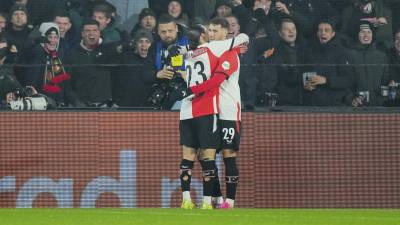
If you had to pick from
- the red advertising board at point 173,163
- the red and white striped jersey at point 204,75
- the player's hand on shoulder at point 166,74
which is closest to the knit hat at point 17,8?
the red advertising board at point 173,163

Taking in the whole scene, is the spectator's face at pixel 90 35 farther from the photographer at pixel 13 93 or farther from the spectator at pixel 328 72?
the spectator at pixel 328 72

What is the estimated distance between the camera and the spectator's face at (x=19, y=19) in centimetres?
1418

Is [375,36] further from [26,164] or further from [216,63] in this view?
[26,164]

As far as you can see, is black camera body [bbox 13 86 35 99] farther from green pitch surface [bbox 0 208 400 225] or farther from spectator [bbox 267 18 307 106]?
green pitch surface [bbox 0 208 400 225]

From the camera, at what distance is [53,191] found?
14344 mm

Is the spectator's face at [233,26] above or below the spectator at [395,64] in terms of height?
above

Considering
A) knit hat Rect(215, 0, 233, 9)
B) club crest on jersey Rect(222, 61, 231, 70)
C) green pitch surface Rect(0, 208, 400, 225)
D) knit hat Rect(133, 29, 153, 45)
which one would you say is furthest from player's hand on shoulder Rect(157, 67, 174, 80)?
green pitch surface Rect(0, 208, 400, 225)

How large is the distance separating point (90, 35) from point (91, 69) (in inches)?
18.3

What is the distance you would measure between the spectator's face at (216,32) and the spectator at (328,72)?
2.41m

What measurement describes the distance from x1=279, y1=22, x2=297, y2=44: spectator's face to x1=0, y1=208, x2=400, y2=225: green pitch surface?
3209 mm

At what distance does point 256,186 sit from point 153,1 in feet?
7.91

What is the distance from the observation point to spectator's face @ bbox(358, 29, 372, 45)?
1397 centimetres

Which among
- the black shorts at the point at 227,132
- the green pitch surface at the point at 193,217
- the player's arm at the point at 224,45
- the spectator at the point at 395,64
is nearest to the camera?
the green pitch surface at the point at 193,217

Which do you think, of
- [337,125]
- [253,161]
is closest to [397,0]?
[337,125]
